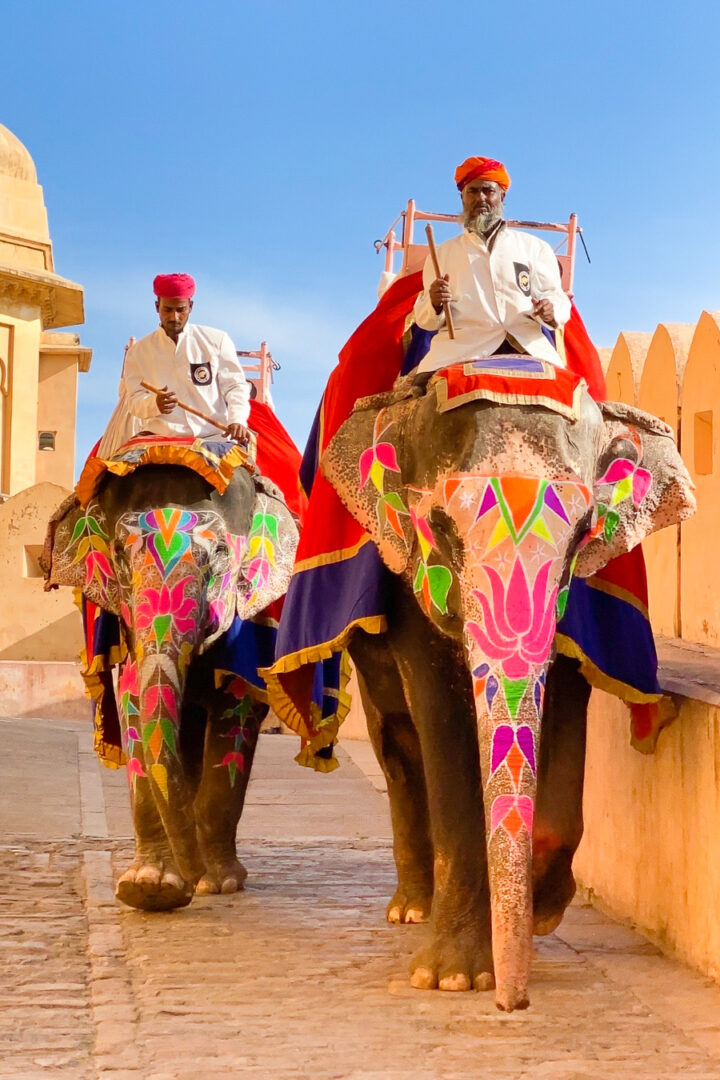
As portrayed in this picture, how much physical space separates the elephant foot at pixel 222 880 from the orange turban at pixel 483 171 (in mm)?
2746

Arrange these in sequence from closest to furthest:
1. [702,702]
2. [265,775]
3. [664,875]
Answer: [702,702] → [664,875] → [265,775]

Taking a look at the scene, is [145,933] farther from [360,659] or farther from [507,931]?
[507,931]

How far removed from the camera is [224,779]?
20.3ft

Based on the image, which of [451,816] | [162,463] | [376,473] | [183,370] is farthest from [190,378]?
[451,816]

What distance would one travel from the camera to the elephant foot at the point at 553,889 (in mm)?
4668

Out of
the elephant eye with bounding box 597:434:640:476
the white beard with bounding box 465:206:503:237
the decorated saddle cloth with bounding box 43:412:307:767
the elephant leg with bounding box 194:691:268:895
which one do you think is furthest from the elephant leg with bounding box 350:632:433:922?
the white beard with bounding box 465:206:503:237

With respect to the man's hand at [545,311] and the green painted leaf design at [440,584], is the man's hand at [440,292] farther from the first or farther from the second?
the green painted leaf design at [440,584]

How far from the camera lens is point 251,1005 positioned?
13.6 ft

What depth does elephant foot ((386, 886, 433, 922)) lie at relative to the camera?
17.5ft

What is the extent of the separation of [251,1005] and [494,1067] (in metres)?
0.81

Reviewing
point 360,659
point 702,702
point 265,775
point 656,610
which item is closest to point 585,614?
point 702,702

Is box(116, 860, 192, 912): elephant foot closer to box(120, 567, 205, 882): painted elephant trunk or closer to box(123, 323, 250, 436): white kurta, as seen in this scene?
box(120, 567, 205, 882): painted elephant trunk

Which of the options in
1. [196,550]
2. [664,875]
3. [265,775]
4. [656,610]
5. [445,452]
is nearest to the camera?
[445,452]

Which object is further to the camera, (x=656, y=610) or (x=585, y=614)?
(x=656, y=610)
